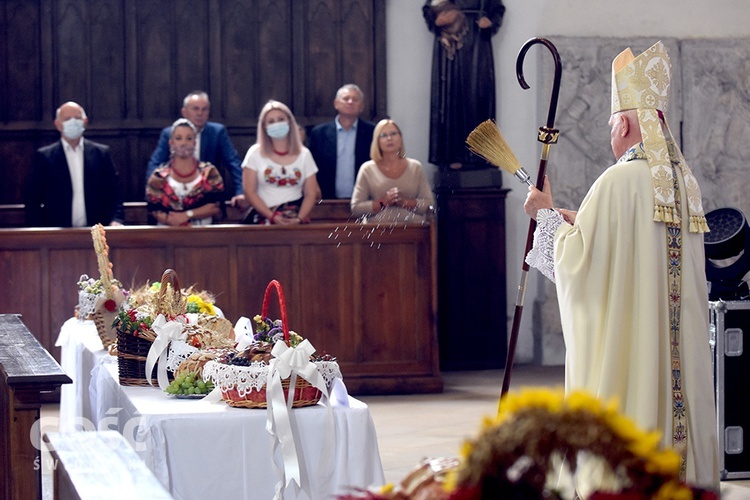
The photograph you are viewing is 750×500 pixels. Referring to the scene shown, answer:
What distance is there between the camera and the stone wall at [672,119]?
34.1 ft

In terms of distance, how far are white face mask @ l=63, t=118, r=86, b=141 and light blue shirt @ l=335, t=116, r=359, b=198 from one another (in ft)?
6.90

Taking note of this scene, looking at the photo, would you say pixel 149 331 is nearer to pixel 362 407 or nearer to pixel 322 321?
pixel 362 407

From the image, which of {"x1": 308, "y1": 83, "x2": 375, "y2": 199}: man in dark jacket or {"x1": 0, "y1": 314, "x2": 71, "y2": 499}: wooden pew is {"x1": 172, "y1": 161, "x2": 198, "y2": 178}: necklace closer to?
{"x1": 308, "y1": 83, "x2": 375, "y2": 199}: man in dark jacket

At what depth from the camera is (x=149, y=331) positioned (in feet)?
14.8

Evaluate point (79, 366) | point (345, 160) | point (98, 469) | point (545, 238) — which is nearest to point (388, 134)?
point (345, 160)

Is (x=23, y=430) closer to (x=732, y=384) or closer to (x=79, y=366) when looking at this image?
(x=79, y=366)

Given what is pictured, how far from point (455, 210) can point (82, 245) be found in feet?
11.1

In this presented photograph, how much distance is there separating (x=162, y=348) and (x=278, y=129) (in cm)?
411

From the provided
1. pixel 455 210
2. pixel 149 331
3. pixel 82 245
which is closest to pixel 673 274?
pixel 149 331

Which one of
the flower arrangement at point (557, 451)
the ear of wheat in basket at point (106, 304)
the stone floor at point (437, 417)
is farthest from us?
the stone floor at point (437, 417)

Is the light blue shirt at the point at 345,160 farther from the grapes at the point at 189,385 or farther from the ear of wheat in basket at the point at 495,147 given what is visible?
the grapes at the point at 189,385

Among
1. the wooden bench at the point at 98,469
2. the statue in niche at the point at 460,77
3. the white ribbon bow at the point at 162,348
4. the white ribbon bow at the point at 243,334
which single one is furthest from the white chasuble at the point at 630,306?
the statue in niche at the point at 460,77

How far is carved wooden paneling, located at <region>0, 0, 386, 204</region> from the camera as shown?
34.0ft

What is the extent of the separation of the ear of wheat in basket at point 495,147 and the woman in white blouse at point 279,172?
12.4 feet
